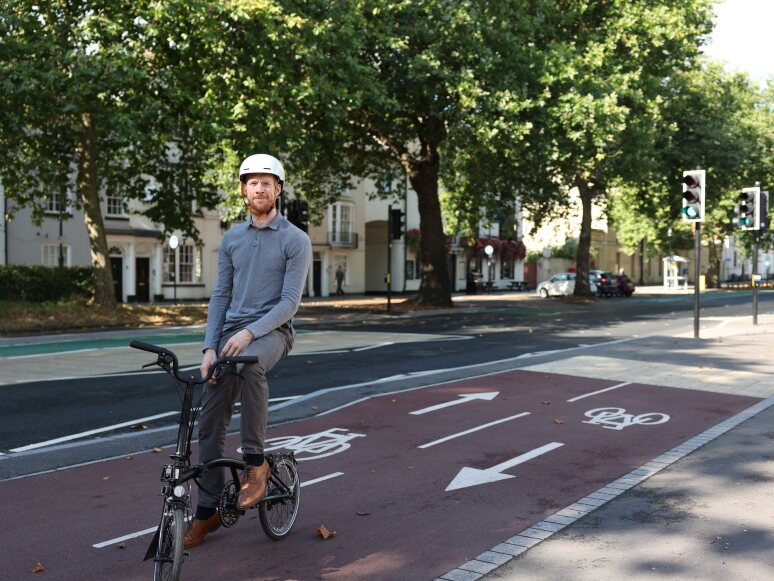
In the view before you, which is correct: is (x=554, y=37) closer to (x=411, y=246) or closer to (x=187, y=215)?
(x=187, y=215)

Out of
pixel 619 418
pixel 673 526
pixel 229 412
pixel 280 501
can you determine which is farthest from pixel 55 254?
pixel 673 526

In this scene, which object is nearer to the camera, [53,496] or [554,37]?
[53,496]

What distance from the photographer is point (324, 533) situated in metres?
4.96

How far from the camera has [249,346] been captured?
439cm

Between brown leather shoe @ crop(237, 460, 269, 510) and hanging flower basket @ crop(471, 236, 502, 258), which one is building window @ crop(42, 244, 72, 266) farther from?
brown leather shoe @ crop(237, 460, 269, 510)

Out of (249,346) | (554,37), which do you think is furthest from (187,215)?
(249,346)

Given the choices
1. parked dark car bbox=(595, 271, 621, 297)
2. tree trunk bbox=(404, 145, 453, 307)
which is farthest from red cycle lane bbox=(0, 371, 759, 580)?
parked dark car bbox=(595, 271, 621, 297)

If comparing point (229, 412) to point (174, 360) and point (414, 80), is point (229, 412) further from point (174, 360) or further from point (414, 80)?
point (414, 80)

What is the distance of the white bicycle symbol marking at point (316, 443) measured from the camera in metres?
7.36

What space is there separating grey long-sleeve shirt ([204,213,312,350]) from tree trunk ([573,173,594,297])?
36457 millimetres

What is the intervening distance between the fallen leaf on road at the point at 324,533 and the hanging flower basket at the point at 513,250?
187 feet

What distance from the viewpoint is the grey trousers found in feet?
14.5

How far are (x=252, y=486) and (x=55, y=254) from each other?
3434cm

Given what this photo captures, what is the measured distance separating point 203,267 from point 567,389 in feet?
108
